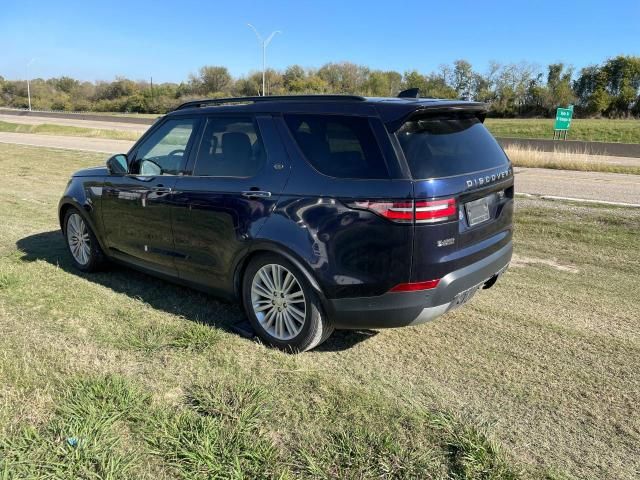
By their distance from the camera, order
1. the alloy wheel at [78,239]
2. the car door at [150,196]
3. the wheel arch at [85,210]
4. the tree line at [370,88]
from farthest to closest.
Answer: the tree line at [370,88] → the alloy wheel at [78,239] → the wheel arch at [85,210] → the car door at [150,196]

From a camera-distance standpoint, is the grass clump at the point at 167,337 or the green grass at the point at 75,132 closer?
the grass clump at the point at 167,337

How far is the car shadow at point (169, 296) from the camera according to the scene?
4.12m

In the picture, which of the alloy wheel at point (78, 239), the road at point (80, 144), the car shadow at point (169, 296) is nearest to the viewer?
the car shadow at point (169, 296)

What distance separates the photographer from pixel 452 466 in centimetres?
257

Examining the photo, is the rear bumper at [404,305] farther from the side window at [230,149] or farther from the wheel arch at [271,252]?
the side window at [230,149]

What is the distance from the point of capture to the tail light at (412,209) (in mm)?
3127

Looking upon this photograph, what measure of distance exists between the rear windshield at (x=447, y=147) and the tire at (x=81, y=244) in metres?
3.67

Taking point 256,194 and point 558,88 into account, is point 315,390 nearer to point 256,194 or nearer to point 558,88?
point 256,194

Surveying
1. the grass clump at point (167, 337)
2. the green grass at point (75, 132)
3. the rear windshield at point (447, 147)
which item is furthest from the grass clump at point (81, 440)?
the green grass at point (75, 132)

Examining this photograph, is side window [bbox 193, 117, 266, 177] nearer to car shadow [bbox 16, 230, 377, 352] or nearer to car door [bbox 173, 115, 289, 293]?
car door [bbox 173, 115, 289, 293]

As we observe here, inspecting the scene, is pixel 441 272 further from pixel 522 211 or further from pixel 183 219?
pixel 522 211

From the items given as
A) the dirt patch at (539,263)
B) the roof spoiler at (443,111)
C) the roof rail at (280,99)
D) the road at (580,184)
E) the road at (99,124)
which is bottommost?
the dirt patch at (539,263)

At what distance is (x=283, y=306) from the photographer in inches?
149

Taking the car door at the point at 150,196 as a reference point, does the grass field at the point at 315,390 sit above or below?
below
